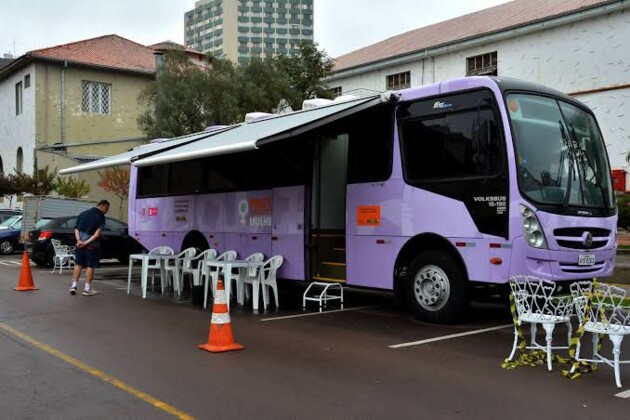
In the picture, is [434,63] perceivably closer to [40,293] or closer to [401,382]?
[40,293]

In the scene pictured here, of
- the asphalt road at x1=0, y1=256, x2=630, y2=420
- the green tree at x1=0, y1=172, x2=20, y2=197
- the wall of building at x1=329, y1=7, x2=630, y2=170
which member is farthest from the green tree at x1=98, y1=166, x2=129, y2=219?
the asphalt road at x1=0, y1=256, x2=630, y2=420

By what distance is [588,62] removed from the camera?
64.8 ft

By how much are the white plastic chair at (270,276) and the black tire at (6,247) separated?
621 inches

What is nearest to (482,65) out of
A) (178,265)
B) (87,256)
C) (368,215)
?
(178,265)

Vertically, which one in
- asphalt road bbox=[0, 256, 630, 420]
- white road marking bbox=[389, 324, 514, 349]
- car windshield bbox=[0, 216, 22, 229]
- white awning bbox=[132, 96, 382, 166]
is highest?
white awning bbox=[132, 96, 382, 166]

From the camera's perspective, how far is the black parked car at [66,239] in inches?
714

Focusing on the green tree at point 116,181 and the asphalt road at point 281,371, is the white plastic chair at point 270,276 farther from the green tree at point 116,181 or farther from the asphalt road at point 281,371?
the green tree at point 116,181

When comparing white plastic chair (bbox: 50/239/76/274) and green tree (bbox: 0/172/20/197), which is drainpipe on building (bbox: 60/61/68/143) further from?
white plastic chair (bbox: 50/239/76/274)

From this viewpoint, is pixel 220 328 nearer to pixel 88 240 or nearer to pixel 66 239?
pixel 88 240

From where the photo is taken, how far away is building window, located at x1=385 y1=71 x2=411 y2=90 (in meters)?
25.5

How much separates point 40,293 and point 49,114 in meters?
24.3

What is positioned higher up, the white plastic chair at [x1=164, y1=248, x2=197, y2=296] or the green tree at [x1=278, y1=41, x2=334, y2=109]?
the green tree at [x1=278, y1=41, x2=334, y2=109]

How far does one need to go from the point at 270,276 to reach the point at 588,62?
14.2 m

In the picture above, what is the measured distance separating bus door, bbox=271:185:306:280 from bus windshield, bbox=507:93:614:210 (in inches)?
157
